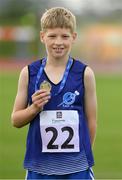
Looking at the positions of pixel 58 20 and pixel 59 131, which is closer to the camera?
pixel 59 131

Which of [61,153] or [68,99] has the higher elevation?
[68,99]

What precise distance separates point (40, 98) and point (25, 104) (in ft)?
0.85

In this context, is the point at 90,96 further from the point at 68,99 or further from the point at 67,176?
the point at 67,176

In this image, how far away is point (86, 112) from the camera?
4.07m

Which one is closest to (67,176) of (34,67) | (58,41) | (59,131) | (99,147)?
(59,131)

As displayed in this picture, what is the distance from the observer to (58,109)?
12.9 ft

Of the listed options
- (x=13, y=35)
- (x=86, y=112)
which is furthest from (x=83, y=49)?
(x=86, y=112)

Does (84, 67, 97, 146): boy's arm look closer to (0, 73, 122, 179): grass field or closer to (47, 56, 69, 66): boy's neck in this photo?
(47, 56, 69, 66): boy's neck

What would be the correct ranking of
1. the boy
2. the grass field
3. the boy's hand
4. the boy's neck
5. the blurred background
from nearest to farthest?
the boy's hand < the boy < the boy's neck < the grass field < the blurred background

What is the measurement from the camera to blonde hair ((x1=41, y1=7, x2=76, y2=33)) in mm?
4004

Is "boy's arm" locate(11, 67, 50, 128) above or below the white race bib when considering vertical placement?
above

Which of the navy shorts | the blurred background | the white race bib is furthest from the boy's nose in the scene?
the blurred background

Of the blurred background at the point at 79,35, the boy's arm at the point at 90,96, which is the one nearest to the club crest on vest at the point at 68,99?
the boy's arm at the point at 90,96

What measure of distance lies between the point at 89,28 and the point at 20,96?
158ft
